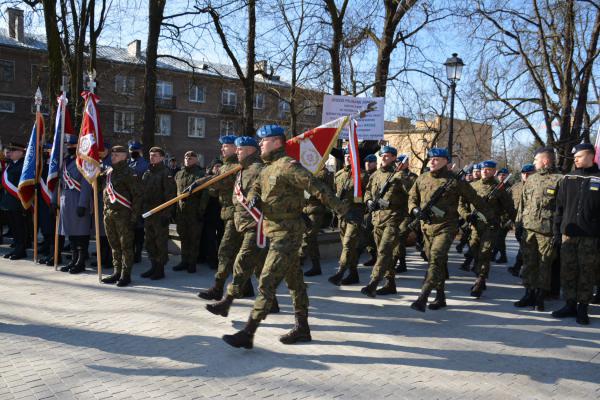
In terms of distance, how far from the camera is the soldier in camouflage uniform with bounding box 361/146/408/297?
735 cm

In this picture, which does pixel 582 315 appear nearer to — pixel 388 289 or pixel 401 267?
pixel 388 289

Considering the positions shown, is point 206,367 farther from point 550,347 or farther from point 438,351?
point 550,347

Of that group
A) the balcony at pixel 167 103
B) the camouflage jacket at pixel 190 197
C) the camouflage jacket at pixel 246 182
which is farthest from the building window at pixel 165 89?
the camouflage jacket at pixel 246 182

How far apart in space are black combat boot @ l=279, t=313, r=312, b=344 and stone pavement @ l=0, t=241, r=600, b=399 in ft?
0.27

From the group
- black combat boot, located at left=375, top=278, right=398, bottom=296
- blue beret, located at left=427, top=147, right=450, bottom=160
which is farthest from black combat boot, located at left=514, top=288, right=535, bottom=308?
blue beret, located at left=427, top=147, right=450, bottom=160

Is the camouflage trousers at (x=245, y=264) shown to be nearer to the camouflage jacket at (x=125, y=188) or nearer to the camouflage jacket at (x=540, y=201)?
the camouflage jacket at (x=125, y=188)

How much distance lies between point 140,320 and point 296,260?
210cm

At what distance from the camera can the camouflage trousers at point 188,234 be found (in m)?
9.16

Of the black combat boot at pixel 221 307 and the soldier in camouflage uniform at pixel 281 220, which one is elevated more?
the soldier in camouflage uniform at pixel 281 220

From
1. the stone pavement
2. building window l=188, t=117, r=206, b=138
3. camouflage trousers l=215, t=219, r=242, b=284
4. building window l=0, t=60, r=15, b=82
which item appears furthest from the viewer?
building window l=188, t=117, r=206, b=138

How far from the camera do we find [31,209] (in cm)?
1056

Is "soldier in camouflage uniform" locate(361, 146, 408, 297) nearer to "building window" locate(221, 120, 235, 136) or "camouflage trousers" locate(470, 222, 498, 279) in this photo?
"camouflage trousers" locate(470, 222, 498, 279)

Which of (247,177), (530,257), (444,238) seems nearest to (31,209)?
(247,177)

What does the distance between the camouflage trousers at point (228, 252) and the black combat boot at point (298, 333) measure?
5.20 feet
